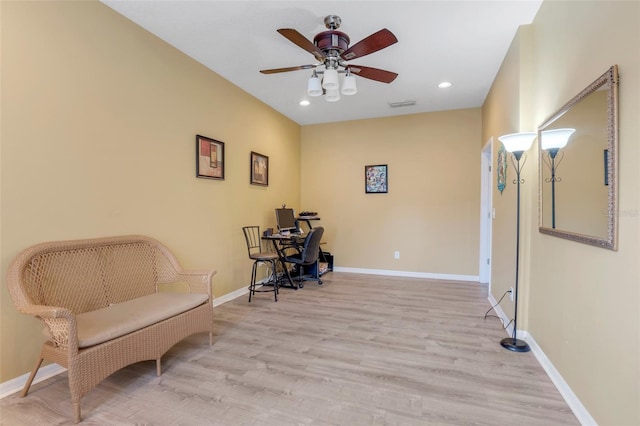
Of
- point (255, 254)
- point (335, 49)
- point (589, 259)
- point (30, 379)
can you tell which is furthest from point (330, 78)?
point (30, 379)

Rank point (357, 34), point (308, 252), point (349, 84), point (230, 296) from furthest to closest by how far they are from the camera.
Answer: point (308, 252)
point (230, 296)
point (357, 34)
point (349, 84)

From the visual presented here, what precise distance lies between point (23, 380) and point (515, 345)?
3479 millimetres

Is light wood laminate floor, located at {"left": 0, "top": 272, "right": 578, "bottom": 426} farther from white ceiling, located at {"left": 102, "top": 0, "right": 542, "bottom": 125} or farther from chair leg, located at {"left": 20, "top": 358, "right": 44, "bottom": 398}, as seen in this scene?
white ceiling, located at {"left": 102, "top": 0, "right": 542, "bottom": 125}

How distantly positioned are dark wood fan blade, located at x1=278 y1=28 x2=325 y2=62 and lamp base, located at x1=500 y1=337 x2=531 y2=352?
9.01 ft

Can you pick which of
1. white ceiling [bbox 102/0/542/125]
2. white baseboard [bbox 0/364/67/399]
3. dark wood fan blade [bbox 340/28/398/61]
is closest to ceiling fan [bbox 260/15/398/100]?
dark wood fan blade [bbox 340/28/398/61]

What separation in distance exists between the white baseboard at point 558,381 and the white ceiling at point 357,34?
261 cm

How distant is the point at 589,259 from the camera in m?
1.61

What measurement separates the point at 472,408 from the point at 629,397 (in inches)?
28.3

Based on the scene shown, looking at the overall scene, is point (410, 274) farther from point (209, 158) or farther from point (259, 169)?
point (209, 158)

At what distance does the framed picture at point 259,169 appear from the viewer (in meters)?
4.25

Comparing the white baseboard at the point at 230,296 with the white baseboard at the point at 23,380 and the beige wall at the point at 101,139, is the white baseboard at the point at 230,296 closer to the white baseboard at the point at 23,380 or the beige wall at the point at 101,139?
the beige wall at the point at 101,139

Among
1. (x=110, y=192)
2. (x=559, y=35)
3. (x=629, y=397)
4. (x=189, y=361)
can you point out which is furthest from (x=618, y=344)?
(x=110, y=192)

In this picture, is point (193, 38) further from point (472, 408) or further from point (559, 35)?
point (472, 408)

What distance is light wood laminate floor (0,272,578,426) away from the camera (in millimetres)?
1658
